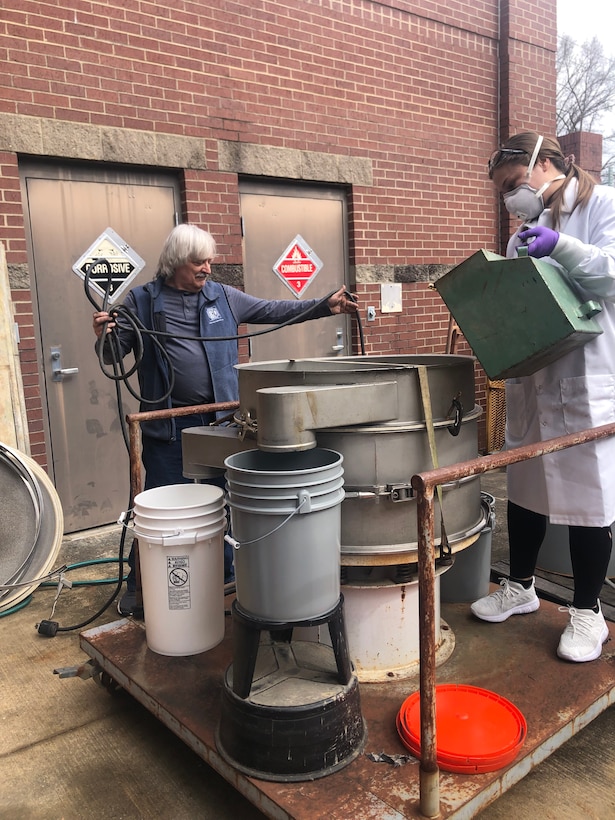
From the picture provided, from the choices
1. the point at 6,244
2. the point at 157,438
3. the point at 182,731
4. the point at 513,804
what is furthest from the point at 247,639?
the point at 6,244

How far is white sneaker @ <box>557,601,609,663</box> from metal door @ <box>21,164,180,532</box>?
11.3ft

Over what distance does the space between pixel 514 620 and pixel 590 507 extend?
656mm

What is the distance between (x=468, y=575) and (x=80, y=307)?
3.22 metres

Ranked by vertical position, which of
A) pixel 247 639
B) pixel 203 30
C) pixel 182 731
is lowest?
pixel 182 731

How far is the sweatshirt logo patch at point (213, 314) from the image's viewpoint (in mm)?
3615

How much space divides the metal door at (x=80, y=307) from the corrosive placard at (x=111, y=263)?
5 cm

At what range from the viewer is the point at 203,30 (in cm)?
505

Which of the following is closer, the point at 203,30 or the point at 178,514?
the point at 178,514

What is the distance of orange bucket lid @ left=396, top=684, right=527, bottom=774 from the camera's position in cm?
204

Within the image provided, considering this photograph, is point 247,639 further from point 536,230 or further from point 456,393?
point 536,230

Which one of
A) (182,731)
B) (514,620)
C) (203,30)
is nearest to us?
(182,731)

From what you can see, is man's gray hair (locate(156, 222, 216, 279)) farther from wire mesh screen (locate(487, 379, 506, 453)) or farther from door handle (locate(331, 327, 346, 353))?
wire mesh screen (locate(487, 379, 506, 453))

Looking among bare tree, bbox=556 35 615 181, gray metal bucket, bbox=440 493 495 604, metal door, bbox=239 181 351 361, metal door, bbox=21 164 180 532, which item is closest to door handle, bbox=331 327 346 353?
metal door, bbox=239 181 351 361

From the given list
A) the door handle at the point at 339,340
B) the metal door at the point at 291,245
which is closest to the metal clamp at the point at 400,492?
the metal door at the point at 291,245
